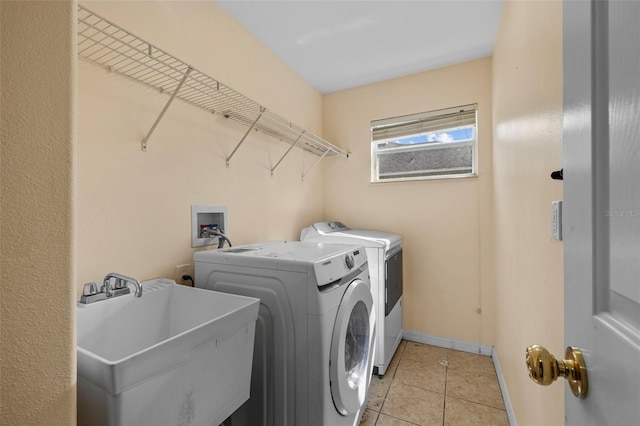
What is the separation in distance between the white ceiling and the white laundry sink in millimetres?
1844

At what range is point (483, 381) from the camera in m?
2.02

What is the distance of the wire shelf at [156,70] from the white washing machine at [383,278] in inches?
37.3

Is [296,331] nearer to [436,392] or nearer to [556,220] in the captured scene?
[556,220]

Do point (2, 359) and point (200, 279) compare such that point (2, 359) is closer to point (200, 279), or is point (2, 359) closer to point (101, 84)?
point (200, 279)

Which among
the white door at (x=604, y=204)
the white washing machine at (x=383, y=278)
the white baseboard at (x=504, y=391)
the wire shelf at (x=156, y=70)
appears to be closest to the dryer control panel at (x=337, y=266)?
the white washing machine at (x=383, y=278)

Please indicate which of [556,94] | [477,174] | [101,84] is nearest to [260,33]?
[101,84]

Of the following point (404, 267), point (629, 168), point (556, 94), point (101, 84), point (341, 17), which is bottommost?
point (404, 267)

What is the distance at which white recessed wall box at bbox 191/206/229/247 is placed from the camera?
1.59 metres

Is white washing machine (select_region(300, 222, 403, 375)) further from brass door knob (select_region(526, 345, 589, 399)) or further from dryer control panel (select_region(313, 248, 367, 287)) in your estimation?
brass door knob (select_region(526, 345, 589, 399))

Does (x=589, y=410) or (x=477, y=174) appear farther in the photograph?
(x=477, y=174)

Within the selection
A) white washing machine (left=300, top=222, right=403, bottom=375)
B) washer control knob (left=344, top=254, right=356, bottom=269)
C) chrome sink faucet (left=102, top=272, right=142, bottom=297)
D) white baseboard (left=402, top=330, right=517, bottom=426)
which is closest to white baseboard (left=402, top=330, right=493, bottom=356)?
white baseboard (left=402, top=330, right=517, bottom=426)

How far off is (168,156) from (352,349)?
1448 millimetres

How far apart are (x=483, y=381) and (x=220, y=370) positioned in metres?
2.03

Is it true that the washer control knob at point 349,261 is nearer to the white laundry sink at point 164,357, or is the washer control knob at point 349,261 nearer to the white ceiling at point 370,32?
the white laundry sink at point 164,357
